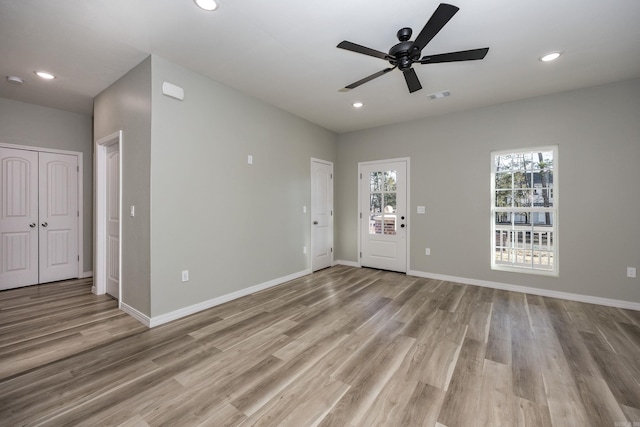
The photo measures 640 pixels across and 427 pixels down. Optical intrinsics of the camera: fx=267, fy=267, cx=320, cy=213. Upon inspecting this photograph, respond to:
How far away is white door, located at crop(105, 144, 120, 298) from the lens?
3.42 meters

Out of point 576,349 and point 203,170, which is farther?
point 203,170

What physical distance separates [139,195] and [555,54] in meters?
4.67

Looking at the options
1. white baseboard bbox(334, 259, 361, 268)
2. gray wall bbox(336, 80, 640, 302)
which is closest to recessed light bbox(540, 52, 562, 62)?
gray wall bbox(336, 80, 640, 302)

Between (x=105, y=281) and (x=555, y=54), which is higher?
(x=555, y=54)

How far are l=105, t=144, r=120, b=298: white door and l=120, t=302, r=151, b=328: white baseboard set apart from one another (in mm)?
358

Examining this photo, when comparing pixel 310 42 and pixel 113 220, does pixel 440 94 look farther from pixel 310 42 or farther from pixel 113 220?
pixel 113 220

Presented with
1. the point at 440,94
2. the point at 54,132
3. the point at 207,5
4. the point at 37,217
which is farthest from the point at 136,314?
the point at 440,94

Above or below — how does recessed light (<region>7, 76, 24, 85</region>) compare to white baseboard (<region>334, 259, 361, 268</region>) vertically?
above

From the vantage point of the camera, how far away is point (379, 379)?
197 cm

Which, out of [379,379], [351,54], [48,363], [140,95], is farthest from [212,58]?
[379,379]

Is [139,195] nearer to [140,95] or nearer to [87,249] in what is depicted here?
[140,95]

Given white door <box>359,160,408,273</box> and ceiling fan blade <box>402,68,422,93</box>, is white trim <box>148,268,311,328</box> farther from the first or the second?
ceiling fan blade <box>402,68,422,93</box>

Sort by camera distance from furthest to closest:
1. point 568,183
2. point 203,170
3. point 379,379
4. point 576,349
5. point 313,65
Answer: point 568,183
point 203,170
point 313,65
point 576,349
point 379,379

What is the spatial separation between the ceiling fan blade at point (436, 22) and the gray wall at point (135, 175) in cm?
269
